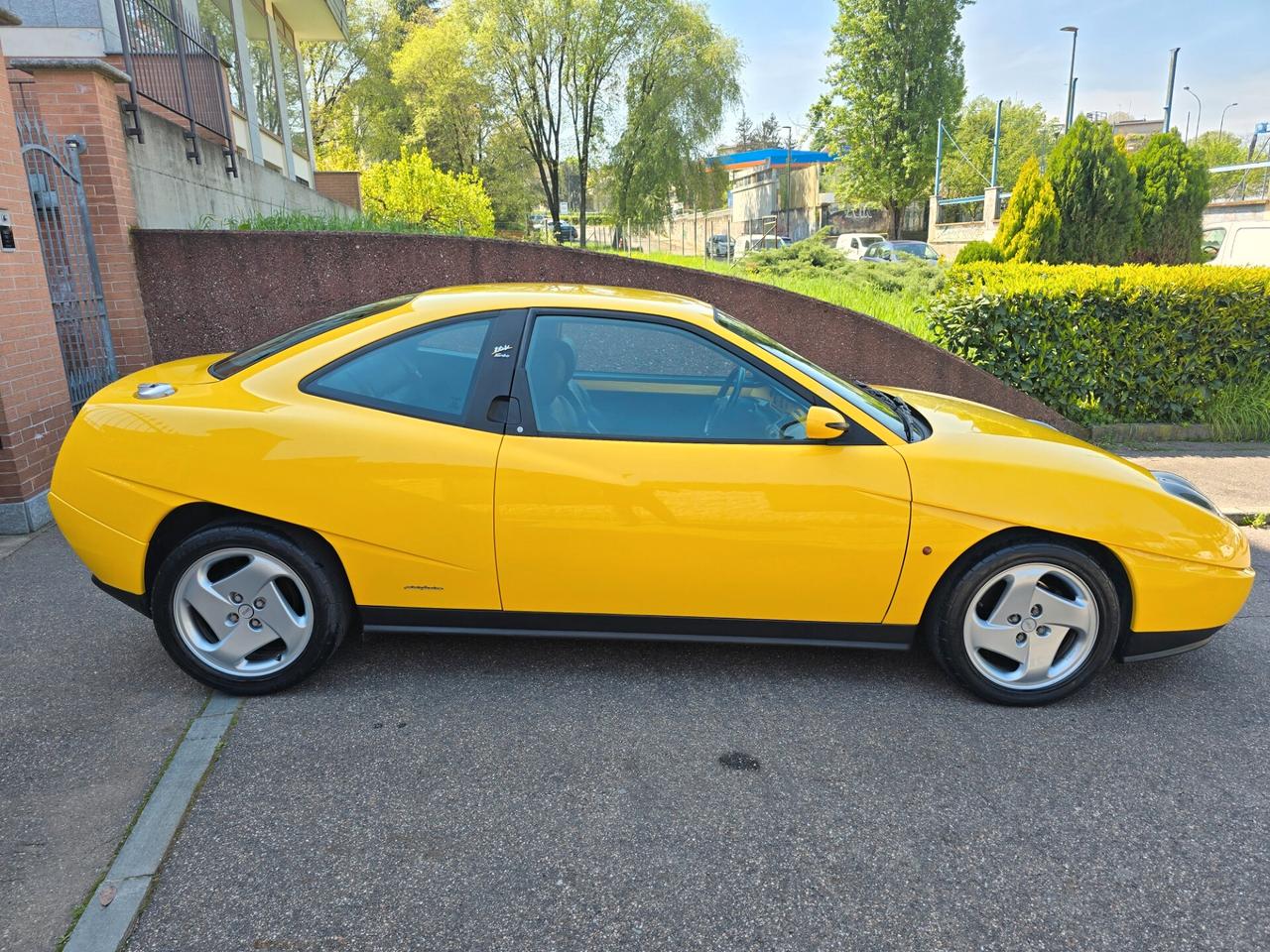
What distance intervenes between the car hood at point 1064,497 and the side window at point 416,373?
1.72m

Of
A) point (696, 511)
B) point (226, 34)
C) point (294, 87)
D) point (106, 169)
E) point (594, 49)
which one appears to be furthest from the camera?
point (594, 49)

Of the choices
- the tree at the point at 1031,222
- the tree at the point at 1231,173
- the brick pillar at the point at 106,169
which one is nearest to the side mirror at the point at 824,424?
the brick pillar at the point at 106,169

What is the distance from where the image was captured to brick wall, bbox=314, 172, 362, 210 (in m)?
21.7

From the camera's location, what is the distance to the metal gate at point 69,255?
232 inches

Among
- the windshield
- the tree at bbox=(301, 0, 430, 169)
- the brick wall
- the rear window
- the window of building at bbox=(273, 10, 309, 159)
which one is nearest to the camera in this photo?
the windshield

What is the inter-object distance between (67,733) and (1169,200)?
1216 cm

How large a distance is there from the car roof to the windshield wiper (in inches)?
35.6

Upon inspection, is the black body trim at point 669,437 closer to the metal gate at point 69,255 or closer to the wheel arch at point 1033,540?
the wheel arch at point 1033,540

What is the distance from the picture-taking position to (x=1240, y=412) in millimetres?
7777

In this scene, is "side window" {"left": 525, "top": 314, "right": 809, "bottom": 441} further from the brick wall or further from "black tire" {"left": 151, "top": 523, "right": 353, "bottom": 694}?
the brick wall

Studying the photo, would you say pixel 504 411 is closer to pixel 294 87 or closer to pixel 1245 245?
pixel 1245 245

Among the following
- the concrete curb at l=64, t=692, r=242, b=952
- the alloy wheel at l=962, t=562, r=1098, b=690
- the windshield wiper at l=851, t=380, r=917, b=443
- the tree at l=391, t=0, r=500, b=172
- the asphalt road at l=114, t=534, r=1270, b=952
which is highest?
the tree at l=391, t=0, r=500, b=172

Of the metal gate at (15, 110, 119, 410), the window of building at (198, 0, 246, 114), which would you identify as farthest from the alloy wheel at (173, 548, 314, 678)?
the window of building at (198, 0, 246, 114)

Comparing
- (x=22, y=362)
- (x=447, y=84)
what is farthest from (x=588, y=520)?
(x=447, y=84)
